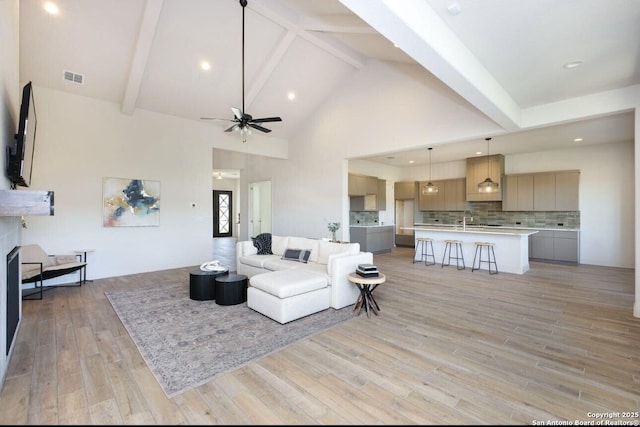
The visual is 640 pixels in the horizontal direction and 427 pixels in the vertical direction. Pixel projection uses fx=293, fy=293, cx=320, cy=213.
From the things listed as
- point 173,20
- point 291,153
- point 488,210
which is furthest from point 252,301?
point 488,210

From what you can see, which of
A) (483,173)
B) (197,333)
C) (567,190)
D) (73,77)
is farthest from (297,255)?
(567,190)

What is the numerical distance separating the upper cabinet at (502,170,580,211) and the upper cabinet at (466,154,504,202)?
0.30 metres

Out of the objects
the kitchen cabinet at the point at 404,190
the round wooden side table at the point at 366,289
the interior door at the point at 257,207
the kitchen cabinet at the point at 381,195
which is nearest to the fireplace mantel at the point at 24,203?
the round wooden side table at the point at 366,289

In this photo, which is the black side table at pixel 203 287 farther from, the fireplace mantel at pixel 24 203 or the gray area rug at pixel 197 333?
the fireplace mantel at pixel 24 203

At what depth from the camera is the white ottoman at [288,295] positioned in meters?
3.46

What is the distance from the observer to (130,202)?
6.04m

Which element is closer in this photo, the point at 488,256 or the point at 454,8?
the point at 454,8

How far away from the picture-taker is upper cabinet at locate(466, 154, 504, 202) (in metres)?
7.80

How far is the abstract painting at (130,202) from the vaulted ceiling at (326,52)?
1569 millimetres

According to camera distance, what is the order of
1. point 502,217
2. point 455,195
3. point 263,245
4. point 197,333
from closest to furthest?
point 197,333 → point 263,245 → point 502,217 → point 455,195

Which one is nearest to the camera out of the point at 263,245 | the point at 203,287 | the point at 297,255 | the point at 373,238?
the point at 203,287

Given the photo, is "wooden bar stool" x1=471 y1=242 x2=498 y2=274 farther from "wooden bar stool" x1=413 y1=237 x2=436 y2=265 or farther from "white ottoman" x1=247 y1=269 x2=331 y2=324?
"white ottoman" x1=247 y1=269 x2=331 y2=324

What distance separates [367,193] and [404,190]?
6.33 ft

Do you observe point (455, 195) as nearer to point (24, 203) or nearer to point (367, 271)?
point (367, 271)
